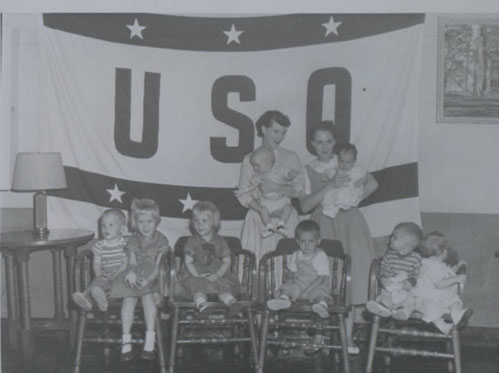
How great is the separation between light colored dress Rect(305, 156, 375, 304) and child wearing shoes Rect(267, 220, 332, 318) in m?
0.20

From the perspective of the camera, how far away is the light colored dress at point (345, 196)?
14.0 ft

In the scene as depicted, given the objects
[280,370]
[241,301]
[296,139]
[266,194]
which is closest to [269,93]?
[296,139]

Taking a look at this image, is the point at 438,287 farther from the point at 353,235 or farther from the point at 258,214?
the point at 258,214

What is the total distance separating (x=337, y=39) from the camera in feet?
14.6

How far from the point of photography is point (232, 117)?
14.9 feet

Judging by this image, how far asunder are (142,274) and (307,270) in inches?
35.3

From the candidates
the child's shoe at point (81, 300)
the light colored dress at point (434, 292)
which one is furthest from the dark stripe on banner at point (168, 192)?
the child's shoe at point (81, 300)

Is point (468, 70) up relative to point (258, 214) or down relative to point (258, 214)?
up

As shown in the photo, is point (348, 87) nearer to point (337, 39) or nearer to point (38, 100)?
point (337, 39)

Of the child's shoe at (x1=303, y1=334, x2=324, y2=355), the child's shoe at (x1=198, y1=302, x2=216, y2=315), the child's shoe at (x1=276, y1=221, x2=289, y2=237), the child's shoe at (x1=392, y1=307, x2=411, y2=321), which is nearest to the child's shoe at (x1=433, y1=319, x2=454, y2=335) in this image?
the child's shoe at (x1=392, y1=307, x2=411, y2=321)

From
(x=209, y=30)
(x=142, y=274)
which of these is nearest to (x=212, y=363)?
(x=142, y=274)

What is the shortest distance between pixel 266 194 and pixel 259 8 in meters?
1.08

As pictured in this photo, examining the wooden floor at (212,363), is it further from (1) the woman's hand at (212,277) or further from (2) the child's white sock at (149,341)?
(1) the woman's hand at (212,277)

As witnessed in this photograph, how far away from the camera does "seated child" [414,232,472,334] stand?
3.80 metres
